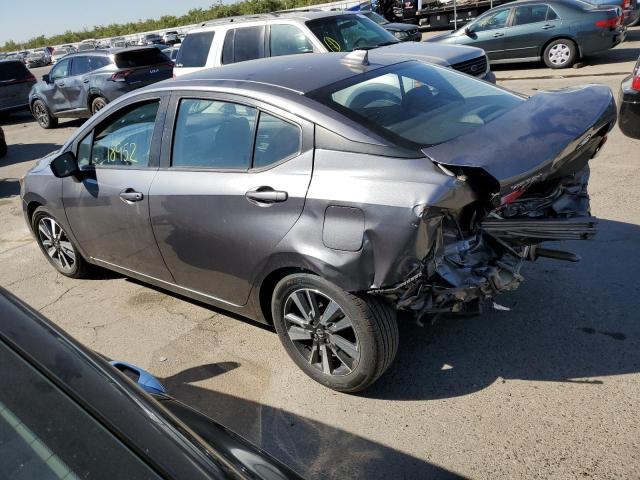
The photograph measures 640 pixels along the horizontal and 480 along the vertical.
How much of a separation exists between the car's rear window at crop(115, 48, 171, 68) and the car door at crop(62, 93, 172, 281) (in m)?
8.88

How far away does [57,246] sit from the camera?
201 inches

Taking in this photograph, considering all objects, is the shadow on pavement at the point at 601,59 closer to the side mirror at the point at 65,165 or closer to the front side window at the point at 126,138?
the front side window at the point at 126,138

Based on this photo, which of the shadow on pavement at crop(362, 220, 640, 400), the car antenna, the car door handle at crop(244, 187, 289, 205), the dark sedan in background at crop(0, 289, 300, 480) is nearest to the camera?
the dark sedan in background at crop(0, 289, 300, 480)

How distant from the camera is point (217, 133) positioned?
11.6 feet

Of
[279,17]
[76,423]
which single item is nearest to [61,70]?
[279,17]

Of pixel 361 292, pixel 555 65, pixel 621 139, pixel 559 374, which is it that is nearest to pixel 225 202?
pixel 361 292

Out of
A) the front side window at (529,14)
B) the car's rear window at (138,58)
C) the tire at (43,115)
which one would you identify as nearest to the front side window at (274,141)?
the car's rear window at (138,58)

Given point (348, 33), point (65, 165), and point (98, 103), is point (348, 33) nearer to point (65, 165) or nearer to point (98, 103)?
point (65, 165)

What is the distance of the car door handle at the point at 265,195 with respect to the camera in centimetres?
307

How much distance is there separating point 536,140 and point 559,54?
1065 cm

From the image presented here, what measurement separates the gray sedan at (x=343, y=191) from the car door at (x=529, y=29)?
971 centimetres

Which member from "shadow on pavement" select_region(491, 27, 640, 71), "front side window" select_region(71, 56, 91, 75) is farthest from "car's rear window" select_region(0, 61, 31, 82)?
"shadow on pavement" select_region(491, 27, 640, 71)

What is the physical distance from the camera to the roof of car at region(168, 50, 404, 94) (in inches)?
133

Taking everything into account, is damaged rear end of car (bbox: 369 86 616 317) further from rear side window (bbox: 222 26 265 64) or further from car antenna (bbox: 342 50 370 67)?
rear side window (bbox: 222 26 265 64)
